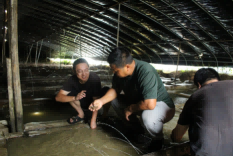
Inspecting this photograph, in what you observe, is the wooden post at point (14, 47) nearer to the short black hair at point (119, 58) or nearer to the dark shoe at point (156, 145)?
the short black hair at point (119, 58)

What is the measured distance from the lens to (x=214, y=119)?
1.22 meters

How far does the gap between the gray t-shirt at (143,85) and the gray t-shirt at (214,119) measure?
540mm

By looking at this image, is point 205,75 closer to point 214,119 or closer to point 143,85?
point 214,119

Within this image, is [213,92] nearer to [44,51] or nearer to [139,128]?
[139,128]

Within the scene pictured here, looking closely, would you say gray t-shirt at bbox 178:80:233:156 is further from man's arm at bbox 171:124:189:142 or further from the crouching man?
the crouching man

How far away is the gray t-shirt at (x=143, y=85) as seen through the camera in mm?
1769

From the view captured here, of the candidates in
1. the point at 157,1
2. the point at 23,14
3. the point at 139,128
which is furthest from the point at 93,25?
the point at 139,128

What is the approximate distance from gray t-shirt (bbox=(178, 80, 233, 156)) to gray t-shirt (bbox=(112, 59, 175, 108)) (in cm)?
54

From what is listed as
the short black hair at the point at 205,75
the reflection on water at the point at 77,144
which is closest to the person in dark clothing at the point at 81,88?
the reflection on water at the point at 77,144

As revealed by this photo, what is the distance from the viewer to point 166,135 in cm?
244

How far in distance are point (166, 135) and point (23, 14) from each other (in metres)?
10.2

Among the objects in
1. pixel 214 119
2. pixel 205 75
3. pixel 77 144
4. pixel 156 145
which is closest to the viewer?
pixel 214 119

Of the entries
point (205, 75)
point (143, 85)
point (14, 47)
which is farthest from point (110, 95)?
point (14, 47)

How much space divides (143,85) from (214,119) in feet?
2.60
